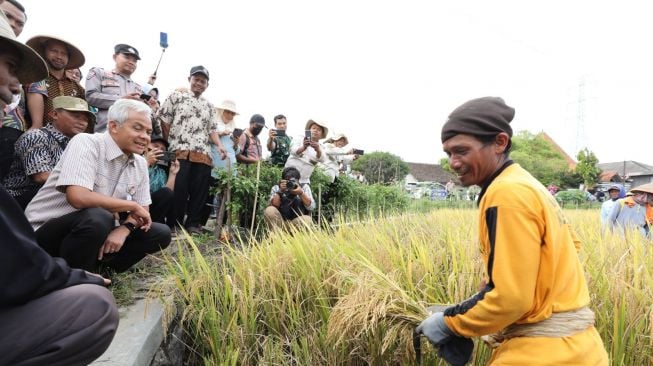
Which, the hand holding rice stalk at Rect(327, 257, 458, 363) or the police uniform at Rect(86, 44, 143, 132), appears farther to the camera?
the police uniform at Rect(86, 44, 143, 132)

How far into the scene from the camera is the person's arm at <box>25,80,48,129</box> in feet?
10.0

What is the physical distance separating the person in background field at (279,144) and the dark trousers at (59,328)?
15.5ft

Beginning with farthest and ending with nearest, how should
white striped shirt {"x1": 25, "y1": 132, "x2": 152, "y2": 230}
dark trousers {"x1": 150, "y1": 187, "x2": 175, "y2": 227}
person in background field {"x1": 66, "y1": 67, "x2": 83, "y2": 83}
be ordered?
dark trousers {"x1": 150, "y1": 187, "x2": 175, "y2": 227} < person in background field {"x1": 66, "y1": 67, "x2": 83, "y2": 83} < white striped shirt {"x1": 25, "y1": 132, "x2": 152, "y2": 230}

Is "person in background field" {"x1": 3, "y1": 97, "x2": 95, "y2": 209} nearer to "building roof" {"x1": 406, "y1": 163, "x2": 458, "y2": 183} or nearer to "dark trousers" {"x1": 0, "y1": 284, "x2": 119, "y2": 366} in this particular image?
"dark trousers" {"x1": 0, "y1": 284, "x2": 119, "y2": 366}

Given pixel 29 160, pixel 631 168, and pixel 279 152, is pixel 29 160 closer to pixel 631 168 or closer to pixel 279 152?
pixel 279 152

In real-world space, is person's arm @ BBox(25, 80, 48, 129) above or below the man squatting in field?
above

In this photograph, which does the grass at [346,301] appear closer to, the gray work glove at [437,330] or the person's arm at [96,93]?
the gray work glove at [437,330]

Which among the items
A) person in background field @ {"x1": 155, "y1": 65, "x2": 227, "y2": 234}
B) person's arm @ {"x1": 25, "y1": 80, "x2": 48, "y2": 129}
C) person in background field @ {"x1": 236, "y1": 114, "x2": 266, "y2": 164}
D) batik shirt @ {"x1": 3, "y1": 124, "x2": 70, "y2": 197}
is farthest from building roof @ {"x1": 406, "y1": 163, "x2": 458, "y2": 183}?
batik shirt @ {"x1": 3, "y1": 124, "x2": 70, "y2": 197}

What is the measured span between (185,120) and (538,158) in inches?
2049

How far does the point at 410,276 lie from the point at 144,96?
3375 millimetres

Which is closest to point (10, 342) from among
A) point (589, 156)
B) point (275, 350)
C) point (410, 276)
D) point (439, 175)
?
point (275, 350)

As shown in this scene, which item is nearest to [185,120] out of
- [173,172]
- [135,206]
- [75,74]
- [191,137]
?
[191,137]

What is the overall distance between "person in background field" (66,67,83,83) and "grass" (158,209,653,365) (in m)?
2.12

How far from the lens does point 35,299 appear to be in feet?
3.88
